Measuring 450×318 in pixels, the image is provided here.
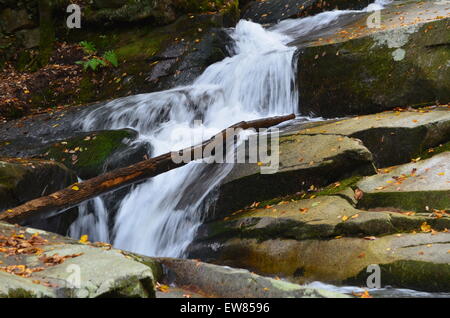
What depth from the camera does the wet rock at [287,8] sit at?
14047mm

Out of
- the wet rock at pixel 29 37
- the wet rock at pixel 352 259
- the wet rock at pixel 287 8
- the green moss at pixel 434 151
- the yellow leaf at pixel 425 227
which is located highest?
the wet rock at pixel 287 8

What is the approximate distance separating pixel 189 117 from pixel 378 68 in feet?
13.3

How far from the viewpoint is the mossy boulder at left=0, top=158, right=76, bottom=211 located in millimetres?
8000

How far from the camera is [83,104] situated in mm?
13234

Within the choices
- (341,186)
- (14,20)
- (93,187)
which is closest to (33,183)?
(93,187)

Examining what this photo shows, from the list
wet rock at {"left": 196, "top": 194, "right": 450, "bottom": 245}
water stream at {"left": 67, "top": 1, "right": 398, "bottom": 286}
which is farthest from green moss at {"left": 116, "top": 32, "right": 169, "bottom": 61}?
wet rock at {"left": 196, "top": 194, "right": 450, "bottom": 245}

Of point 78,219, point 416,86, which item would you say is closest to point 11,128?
point 78,219

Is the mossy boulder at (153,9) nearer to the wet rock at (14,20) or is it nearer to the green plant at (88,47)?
the green plant at (88,47)

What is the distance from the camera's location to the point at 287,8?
15.0m

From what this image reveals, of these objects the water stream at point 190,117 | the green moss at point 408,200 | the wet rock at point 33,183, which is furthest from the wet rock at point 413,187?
the wet rock at point 33,183

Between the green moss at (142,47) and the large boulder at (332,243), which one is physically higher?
the green moss at (142,47)

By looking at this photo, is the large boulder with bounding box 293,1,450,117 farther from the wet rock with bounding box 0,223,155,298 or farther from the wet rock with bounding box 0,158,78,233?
the wet rock with bounding box 0,223,155,298

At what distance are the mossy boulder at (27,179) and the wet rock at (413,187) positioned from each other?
5.00m

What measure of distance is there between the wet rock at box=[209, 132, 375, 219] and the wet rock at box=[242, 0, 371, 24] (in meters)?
7.30
